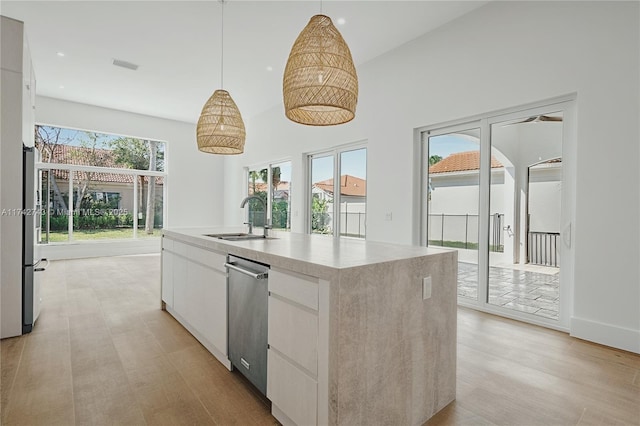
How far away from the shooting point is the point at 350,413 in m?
1.34

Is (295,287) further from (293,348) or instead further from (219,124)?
(219,124)

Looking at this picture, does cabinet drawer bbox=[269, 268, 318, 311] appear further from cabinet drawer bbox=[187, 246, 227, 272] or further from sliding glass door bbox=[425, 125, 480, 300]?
sliding glass door bbox=[425, 125, 480, 300]

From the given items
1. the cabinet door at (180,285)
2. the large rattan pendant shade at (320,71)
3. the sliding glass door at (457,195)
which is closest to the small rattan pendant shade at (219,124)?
the cabinet door at (180,285)

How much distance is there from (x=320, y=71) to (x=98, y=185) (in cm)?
753

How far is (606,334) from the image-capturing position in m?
2.73

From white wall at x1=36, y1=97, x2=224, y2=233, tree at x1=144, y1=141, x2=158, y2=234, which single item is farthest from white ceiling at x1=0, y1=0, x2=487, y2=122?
tree at x1=144, y1=141, x2=158, y2=234

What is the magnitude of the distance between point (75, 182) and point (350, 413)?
8226 millimetres

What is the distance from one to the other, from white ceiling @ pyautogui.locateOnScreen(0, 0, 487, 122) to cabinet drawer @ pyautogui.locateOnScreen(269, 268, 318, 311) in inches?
127

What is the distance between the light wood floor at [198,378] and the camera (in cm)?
175

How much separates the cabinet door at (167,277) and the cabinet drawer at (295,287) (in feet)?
6.30

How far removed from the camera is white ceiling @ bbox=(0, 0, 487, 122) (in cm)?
369

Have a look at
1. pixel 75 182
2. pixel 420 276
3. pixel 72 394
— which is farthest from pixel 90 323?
pixel 75 182

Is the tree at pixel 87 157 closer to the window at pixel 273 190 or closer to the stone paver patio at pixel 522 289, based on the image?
the window at pixel 273 190

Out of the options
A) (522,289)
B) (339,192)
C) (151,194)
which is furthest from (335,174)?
(151,194)
